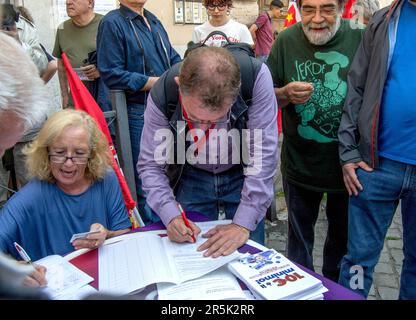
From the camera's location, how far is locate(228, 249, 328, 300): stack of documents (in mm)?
1333

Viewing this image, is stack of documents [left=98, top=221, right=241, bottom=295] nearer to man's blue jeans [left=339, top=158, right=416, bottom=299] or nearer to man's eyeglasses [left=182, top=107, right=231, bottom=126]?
man's eyeglasses [left=182, top=107, right=231, bottom=126]

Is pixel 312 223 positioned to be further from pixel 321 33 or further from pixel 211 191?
pixel 321 33

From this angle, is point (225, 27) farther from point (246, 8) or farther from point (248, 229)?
point (248, 229)

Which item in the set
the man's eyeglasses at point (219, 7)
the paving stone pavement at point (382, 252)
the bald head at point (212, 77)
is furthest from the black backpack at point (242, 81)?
the man's eyeglasses at point (219, 7)

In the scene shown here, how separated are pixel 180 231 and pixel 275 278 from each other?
469 mm

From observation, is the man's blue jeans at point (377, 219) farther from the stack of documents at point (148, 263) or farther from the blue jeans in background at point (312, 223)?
the stack of documents at point (148, 263)

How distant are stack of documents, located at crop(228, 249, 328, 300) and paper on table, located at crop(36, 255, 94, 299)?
A: 502 mm

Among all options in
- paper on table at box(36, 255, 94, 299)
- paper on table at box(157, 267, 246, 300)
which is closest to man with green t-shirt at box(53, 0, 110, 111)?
paper on table at box(36, 255, 94, 299)

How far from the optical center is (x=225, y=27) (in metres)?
4.27

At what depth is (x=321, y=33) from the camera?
221cm

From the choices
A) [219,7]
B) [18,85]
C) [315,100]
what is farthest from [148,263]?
[219,7]

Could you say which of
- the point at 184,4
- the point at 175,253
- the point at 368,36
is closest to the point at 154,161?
the point at 175,253

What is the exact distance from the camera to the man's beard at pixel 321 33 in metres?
2.20
